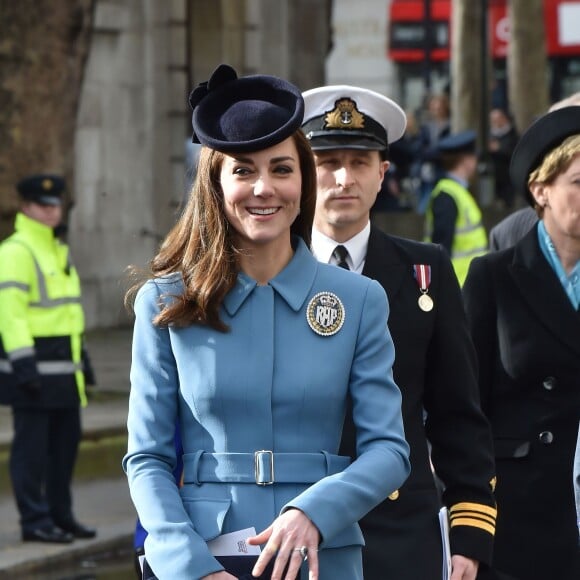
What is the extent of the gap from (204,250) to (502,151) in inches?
866

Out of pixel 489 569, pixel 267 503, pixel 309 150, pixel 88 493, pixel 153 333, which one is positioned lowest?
pixel 88 493

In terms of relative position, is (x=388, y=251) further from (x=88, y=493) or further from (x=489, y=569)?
(x=88, y=493)

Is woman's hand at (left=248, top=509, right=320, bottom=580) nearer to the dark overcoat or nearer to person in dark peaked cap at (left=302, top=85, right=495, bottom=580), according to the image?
person in dark peaked cap at (left=302, top=85, right=495, bottom=580)

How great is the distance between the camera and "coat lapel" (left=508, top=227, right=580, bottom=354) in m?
5.39

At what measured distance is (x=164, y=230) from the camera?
21641mm

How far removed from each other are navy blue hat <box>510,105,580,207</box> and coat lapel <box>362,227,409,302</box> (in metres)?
0.69

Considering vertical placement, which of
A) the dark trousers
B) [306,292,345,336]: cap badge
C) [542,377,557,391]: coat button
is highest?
[306,292,345,336]: cap badge

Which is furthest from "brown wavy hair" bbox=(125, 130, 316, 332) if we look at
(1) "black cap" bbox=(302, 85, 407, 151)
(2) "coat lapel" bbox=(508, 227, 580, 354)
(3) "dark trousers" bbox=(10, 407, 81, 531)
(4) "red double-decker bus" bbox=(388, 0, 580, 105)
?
(4) "red double-decker bus" bbox=(388, 0, 580, 105)

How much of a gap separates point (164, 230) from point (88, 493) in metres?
10.4

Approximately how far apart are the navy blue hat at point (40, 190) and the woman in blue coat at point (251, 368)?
646cm

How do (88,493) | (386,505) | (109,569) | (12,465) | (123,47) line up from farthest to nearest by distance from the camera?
(123,47) < (88,493) < (12,465) < (109,569) < (386,505)

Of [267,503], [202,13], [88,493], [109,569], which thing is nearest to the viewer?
[267,503]

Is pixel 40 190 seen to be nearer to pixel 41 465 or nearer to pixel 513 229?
pixel 41 465

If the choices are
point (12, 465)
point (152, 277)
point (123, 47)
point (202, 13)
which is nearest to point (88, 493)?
point (12, 465)
